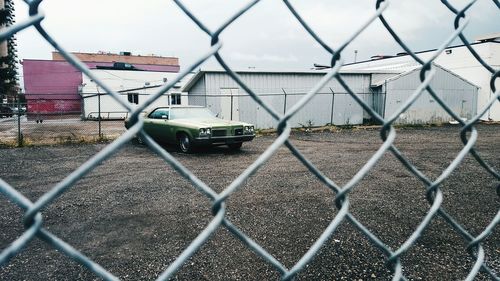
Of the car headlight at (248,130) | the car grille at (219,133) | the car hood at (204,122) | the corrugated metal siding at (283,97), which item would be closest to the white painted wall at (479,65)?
the corrugated metal siding at (283,97)

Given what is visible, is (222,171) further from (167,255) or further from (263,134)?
(263,134)

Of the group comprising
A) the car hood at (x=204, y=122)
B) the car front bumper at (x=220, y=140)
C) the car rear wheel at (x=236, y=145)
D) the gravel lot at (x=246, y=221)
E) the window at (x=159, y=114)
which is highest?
the window at (x=159, y=114)

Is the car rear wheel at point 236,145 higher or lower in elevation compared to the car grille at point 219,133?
lower

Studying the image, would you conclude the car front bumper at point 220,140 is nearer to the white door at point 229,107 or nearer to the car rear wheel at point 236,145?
the car rear wheel at point 236,145

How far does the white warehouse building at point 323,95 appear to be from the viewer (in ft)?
54.1

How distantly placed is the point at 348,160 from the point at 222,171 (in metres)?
3.05

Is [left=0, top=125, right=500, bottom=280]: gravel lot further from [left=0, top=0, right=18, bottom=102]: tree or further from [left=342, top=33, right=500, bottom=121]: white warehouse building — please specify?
[left=342, top=33, right=500, bottom=121]: white warehouse building

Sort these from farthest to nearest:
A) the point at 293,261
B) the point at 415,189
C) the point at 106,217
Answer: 1. the point at 415,189
2. the point at 106,217
3. the point at 293,261

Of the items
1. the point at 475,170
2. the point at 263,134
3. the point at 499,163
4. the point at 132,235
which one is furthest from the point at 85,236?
the point at 263,134

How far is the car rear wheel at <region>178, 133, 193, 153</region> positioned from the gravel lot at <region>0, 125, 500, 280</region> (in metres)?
1.76

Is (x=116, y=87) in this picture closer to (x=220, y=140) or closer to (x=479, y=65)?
(x=220, y=140)

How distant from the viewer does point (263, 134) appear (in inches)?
572

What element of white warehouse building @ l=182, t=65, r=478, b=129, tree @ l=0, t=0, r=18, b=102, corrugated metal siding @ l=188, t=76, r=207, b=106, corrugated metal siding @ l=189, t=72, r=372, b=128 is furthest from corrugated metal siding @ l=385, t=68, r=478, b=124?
tree @ l=0, t=0, r=18, b=102

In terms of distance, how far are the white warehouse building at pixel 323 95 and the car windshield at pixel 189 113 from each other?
213 inches
